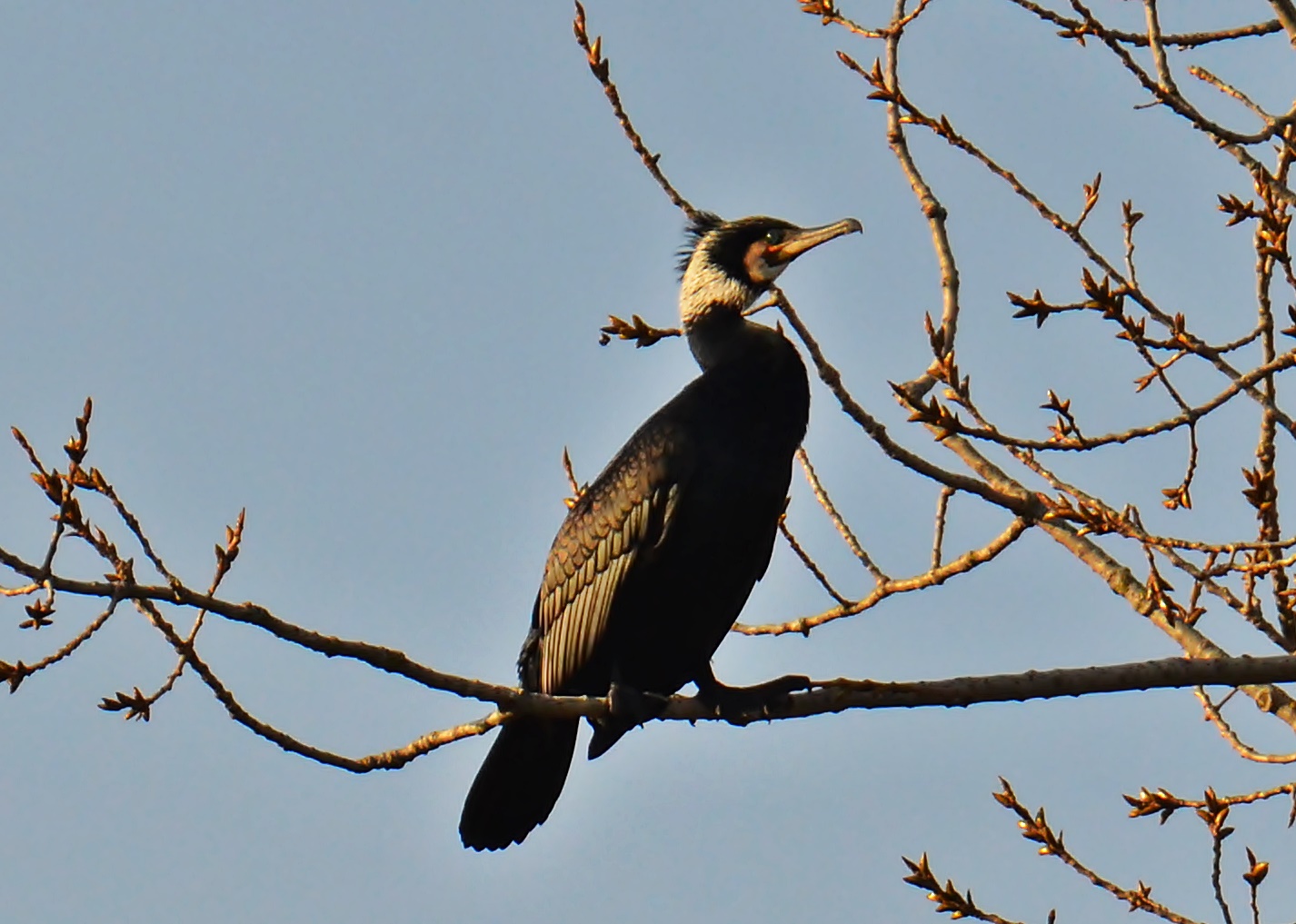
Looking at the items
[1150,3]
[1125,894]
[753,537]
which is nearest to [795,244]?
[753,537]

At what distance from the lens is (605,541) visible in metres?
5.73

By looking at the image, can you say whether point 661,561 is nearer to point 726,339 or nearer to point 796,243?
point 726,339

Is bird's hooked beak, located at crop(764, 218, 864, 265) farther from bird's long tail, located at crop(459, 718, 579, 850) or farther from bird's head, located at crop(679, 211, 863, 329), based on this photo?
bird's long tail, located at crop(459, 718, 579, 850)

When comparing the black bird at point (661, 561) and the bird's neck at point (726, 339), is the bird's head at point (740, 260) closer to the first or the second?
the bird's neck at point (726, 339)

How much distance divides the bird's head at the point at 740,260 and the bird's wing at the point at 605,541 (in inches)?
34.2

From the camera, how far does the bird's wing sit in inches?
221

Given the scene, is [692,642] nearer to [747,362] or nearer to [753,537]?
[753,537]

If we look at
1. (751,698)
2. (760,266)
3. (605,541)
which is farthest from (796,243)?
(751,698)

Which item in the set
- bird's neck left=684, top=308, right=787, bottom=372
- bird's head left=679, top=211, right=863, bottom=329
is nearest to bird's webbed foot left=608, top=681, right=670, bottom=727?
bird's neck left=684, top=308, right=787, bottom=372

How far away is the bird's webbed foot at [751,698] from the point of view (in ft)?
16.5

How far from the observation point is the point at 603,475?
5.88m

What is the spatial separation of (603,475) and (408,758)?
68.9 inches

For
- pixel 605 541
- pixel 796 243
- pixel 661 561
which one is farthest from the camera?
pixel 796 243

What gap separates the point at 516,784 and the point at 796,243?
238 centimetres
